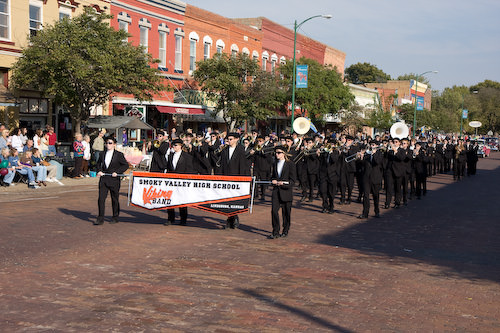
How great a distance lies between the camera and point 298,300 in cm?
694

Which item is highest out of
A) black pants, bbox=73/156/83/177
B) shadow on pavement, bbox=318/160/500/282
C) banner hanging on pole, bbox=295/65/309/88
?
banner hanging on pole, bbox=295/65/309/88

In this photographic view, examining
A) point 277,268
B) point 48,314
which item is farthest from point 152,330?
point 277,268

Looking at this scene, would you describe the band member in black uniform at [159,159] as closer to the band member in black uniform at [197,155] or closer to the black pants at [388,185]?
the band member in black uniform at [197,155]

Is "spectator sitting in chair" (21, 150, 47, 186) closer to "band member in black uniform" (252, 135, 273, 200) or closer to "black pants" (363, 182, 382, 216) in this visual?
"band member in black uniform" (252, 135, 273, 200)

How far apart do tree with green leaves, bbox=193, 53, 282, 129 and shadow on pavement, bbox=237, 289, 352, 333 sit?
24.4 m

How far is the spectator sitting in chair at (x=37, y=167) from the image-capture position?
1784cm

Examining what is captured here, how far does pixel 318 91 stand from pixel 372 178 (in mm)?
28102

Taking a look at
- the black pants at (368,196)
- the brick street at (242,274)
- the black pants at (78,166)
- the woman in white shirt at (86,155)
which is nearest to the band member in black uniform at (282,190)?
the brick street at (242,274)

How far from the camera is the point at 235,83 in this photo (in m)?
30.7

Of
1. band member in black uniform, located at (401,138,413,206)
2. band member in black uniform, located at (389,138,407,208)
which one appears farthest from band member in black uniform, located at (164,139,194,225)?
band member in black uniform, located at (401,138,413,206)

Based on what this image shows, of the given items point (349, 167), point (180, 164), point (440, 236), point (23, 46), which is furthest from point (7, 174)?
point (440, 236)

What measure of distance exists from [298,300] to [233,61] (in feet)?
85.1

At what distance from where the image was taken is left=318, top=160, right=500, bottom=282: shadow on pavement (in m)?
9.38

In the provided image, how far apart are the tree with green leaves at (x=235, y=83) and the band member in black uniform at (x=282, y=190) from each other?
2006 cm
